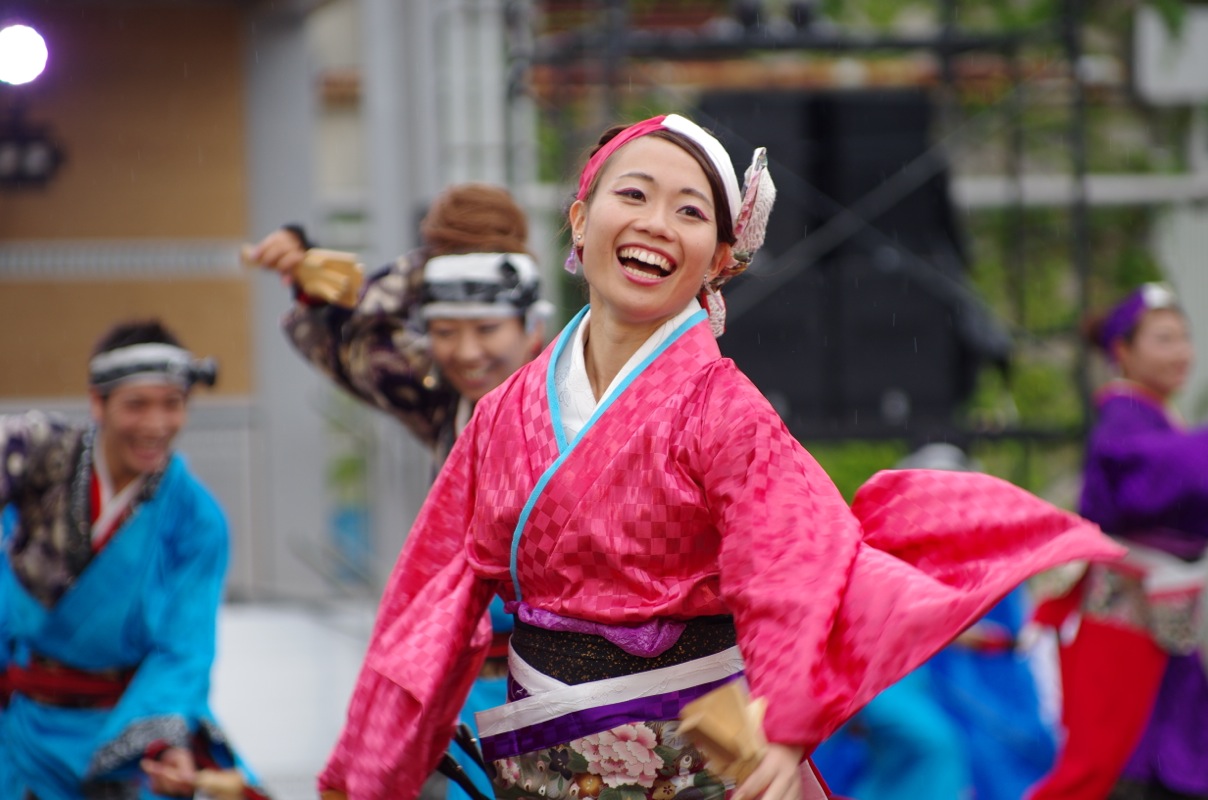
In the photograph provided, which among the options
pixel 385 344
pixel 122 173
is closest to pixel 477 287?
pixel 385 344

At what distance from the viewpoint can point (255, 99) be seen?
7043 mm

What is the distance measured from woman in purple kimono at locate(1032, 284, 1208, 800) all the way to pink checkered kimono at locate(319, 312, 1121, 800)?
284 cm

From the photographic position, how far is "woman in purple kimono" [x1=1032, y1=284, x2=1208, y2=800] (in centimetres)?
488

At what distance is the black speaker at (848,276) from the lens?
7.00 meters

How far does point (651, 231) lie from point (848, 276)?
490 centimetres

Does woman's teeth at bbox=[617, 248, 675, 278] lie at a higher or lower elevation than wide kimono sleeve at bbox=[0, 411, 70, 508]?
higher

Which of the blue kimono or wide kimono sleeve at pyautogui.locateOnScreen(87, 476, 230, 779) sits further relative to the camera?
the blue kimono

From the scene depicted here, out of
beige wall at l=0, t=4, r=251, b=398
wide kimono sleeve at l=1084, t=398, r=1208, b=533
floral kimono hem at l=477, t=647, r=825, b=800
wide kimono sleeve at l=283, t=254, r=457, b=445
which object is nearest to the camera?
floral kimono hem at l=477, t=647, r=825, b=800

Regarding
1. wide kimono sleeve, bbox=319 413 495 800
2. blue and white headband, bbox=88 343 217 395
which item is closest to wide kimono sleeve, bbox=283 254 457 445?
blue and white headband, bbox=88 343 217 395

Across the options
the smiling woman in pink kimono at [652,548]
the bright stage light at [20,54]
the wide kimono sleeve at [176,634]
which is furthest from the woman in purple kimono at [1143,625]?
the bright stage light at [20,54]

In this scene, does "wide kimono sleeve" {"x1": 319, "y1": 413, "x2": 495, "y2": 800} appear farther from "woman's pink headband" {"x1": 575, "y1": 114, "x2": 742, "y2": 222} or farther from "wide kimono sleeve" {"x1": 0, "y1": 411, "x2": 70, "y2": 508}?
"wide kimono sleeve" {"x1": 0, "y1": 411, "x2": 70, "y2": 508}

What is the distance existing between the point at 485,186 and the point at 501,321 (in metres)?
0.31

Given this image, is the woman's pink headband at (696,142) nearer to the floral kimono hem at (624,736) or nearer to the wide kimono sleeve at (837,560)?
the wide kimono sleeve at (837,560)

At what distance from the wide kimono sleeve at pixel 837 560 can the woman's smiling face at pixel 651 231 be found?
0.51 feet
